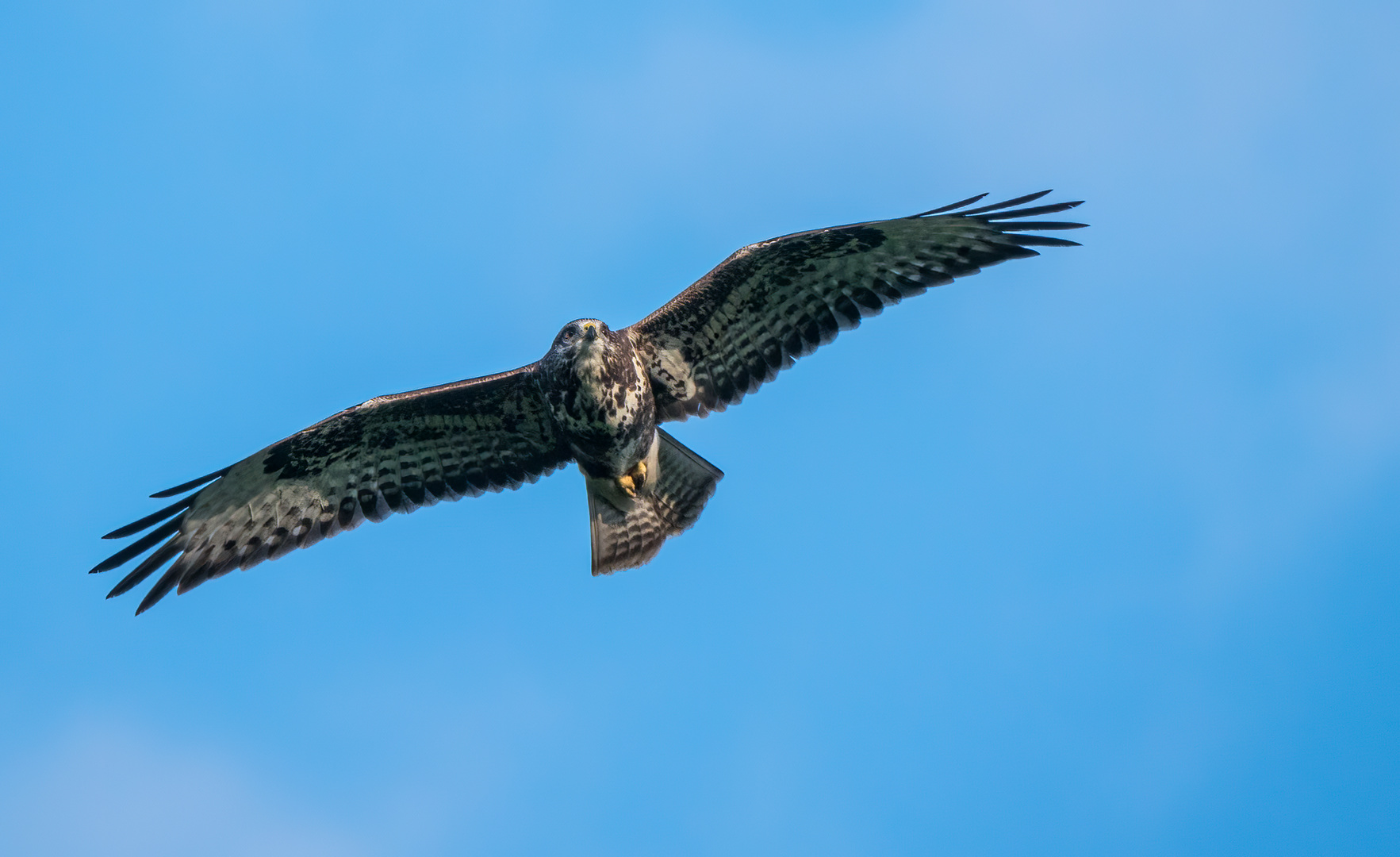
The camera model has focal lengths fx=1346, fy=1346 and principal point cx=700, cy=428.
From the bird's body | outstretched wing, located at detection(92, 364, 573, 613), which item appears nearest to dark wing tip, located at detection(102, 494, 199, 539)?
outstretched wing, located at detection(92, 364, 573, 613)

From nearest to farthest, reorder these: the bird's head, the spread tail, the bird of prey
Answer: the bird's head → the bird of prey → the spread tail

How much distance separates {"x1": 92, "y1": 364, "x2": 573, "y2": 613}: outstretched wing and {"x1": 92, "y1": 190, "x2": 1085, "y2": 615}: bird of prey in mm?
10

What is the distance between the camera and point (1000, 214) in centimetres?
995

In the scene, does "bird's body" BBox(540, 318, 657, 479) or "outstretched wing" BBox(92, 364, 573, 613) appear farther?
"outstretched wing" BBox(92, 364, 573, 613)

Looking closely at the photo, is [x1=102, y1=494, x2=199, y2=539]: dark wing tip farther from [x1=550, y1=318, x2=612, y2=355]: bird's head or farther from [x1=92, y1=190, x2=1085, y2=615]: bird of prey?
[x1=550, y1=318, x2=612, y2=355]: bird's head

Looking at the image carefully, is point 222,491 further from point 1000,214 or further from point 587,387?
point 1000,214

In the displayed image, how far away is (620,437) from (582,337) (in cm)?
79

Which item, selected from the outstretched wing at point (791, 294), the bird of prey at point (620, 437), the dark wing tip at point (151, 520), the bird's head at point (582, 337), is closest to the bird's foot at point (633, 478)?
the bird of prey at point (620, 437)

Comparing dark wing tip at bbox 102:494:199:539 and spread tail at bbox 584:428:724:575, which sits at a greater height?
spread tail at bbox 584:428:724:575

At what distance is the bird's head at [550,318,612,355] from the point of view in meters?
9.57

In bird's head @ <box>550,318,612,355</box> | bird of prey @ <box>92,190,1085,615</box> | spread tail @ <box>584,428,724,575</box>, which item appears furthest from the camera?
spread tail @ <box>584,428,724,575</box>

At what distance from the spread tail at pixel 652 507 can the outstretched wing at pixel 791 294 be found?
0.38 m

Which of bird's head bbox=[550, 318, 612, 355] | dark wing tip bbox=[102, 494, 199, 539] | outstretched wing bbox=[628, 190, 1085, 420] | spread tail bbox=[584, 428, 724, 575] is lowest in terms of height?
dark wing tip bbox=[102, 494, 199, 539]

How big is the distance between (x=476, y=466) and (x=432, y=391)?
0.80 meters
